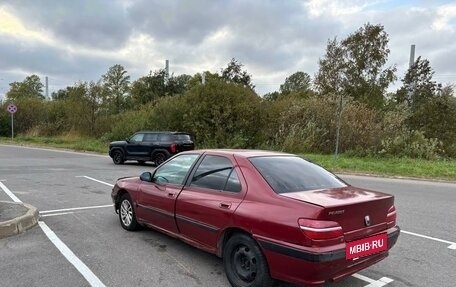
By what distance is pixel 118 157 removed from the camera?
64.7 feet

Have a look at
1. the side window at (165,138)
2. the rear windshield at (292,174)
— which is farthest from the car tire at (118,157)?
the rear windshield at (292,174)

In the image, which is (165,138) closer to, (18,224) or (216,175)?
(18,224)

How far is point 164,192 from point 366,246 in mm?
2690

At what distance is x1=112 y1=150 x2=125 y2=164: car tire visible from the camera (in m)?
19.6

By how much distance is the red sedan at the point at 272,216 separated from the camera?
372cm

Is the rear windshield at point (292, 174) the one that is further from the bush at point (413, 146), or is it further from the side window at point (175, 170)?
the bush at point (413, 146)

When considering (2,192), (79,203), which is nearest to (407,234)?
(79,203)

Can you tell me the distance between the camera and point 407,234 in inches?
257

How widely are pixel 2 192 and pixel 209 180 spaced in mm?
7288

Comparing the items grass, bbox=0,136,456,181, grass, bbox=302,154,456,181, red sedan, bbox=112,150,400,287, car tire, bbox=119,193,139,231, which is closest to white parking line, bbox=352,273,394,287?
red sedan, bbox=112,150,400,287

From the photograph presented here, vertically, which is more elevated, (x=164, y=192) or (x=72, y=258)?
(x=164, y=192)

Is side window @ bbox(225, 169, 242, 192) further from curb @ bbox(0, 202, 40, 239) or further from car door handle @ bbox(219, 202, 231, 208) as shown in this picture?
curb @ bbox(0, 202, 40, 239)

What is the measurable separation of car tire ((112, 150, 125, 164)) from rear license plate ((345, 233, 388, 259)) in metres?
16.7

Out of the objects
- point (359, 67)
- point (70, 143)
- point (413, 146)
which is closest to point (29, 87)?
point (70, 143)
